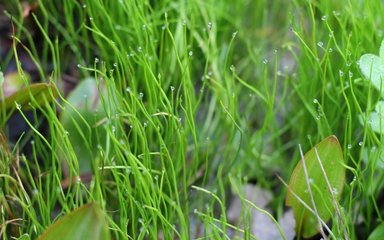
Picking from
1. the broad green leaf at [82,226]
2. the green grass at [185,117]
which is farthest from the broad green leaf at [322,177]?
the broad green leaf at [82,226]

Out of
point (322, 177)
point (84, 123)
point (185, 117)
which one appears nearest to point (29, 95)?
point (84, 123)

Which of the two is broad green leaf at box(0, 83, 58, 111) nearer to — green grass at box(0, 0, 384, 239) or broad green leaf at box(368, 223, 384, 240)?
green grass at box(0, 0, 384, 239)

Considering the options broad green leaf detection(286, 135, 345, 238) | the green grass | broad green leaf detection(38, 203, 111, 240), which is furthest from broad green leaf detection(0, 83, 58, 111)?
broad green leaf detection(286, 135, 345, 238)

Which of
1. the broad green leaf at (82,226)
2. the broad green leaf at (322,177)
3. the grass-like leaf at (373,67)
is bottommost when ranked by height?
the broad green leaf at (322,177)

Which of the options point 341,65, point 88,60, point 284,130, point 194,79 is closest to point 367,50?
point 341,65

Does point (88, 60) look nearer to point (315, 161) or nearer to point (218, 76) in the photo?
point (218, 76)

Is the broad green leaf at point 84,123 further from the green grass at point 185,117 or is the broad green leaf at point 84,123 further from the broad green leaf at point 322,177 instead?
the broad green leaf at point 322,177
